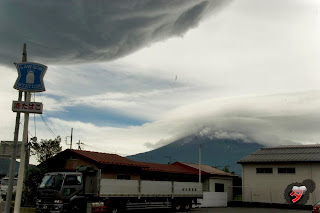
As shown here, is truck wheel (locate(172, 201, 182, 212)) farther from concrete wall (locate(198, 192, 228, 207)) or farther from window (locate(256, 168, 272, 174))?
window (locate(256, 168, 272, 174))

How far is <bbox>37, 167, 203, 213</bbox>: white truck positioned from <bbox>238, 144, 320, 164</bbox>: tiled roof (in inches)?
750

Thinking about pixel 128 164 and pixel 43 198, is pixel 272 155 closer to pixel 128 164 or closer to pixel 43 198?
pixel 128 164

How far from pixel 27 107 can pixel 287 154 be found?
1347 inches

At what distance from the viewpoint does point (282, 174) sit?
152 feet

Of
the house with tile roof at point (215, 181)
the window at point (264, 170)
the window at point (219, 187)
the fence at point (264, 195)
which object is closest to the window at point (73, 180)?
the house with tile roof at point (215, 181)

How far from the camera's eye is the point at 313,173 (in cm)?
4406

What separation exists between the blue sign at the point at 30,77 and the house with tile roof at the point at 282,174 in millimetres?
31205

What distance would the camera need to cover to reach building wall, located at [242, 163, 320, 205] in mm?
44031

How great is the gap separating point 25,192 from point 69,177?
8721 millimetres

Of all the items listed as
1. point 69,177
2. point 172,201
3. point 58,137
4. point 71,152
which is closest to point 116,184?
point 69,177

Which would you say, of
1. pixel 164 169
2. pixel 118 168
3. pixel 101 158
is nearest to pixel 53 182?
pixel 101 158

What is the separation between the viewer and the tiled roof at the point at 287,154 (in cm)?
4522

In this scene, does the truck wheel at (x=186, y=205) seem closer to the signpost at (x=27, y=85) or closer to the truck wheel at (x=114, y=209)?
the truck wheel at (x=114, y=209)

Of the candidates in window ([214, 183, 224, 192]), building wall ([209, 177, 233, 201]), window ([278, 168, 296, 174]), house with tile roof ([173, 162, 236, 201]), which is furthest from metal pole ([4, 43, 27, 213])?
window ([278, 168, 296, 174])
